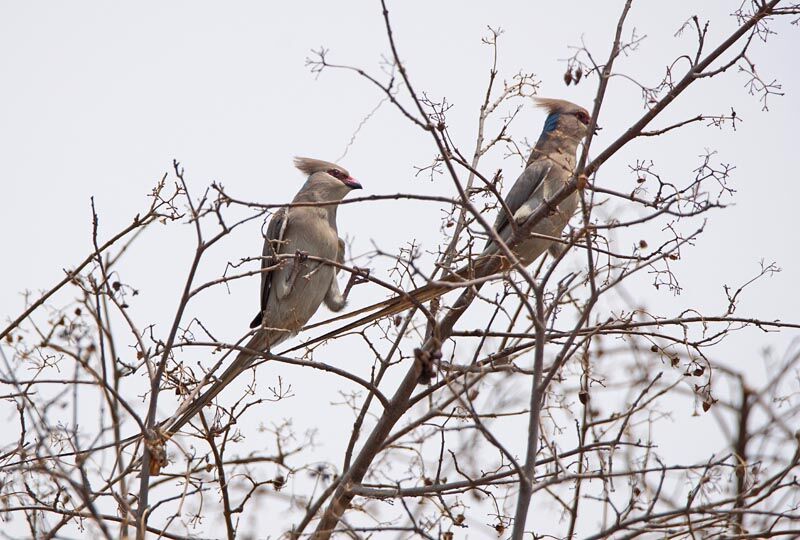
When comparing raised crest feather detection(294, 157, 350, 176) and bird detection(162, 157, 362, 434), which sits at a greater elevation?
raised crest feather detection(294, 157, 350, 176)

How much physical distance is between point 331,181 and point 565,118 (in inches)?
74.5

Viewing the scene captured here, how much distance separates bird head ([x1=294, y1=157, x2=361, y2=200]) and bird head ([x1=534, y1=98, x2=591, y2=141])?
159 cm

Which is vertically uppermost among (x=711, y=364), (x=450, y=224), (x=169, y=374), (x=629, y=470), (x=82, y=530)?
(x=450, y=224)

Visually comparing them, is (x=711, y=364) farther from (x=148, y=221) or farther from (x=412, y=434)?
(x=148, y=221)

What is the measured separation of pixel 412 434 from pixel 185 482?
115cm

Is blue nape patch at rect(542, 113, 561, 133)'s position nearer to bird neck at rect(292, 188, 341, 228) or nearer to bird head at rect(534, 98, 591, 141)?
bird head at rect(534, 98, 591, 141)

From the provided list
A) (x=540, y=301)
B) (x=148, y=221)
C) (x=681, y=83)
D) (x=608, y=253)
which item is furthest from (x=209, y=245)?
(x=681, y=83)

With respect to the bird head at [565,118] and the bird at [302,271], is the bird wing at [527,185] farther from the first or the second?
the bird at [302,271]

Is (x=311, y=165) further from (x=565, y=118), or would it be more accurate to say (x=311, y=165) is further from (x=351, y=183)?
(x=565, y=118)


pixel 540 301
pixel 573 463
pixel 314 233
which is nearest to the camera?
pixel 540 301

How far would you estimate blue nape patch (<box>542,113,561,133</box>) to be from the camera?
7.66m

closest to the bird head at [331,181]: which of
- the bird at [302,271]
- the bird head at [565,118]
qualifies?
the bird at [302,271]

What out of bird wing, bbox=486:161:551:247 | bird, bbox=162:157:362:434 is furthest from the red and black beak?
bird wing, bbox=486:161:551:247

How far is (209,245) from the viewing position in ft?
13.0
